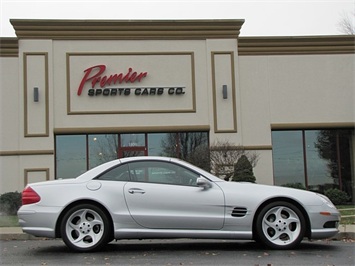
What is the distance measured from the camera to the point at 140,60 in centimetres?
1878

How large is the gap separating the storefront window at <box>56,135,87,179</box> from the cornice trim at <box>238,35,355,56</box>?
Answer: 692 centimetres

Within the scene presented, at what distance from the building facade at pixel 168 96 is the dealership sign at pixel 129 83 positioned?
37 mm

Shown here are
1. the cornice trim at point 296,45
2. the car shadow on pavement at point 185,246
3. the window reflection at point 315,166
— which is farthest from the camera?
the window reflection at point 315,166

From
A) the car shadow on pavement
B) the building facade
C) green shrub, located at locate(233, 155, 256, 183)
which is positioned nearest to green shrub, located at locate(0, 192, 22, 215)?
the building facade

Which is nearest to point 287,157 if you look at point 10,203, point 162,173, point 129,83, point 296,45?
point 296,45

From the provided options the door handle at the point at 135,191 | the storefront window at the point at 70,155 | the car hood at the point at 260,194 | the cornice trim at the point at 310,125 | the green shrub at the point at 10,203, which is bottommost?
Result: the green shrub at the point at 10,203

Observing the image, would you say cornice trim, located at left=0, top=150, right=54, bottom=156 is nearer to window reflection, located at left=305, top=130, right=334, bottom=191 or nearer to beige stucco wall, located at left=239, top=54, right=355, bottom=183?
beige stucco wall, located at left=239, top=54, right=355, bottom=183

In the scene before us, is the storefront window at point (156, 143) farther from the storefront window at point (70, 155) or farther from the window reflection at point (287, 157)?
the window reflection at point (287, 157)

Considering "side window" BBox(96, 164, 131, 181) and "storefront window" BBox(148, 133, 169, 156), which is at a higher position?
"storefront window" BBox(148, 133, 169, 156)

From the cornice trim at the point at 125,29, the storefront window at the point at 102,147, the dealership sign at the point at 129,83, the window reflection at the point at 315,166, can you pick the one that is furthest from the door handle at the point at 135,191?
the window reflection at the point at 315,166

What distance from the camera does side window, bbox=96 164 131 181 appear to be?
730cm

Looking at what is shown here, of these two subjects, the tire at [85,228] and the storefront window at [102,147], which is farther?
the storefront window at [102,147]

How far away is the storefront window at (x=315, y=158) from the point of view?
19328mm

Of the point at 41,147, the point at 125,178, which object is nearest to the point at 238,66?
the point at 41,147
